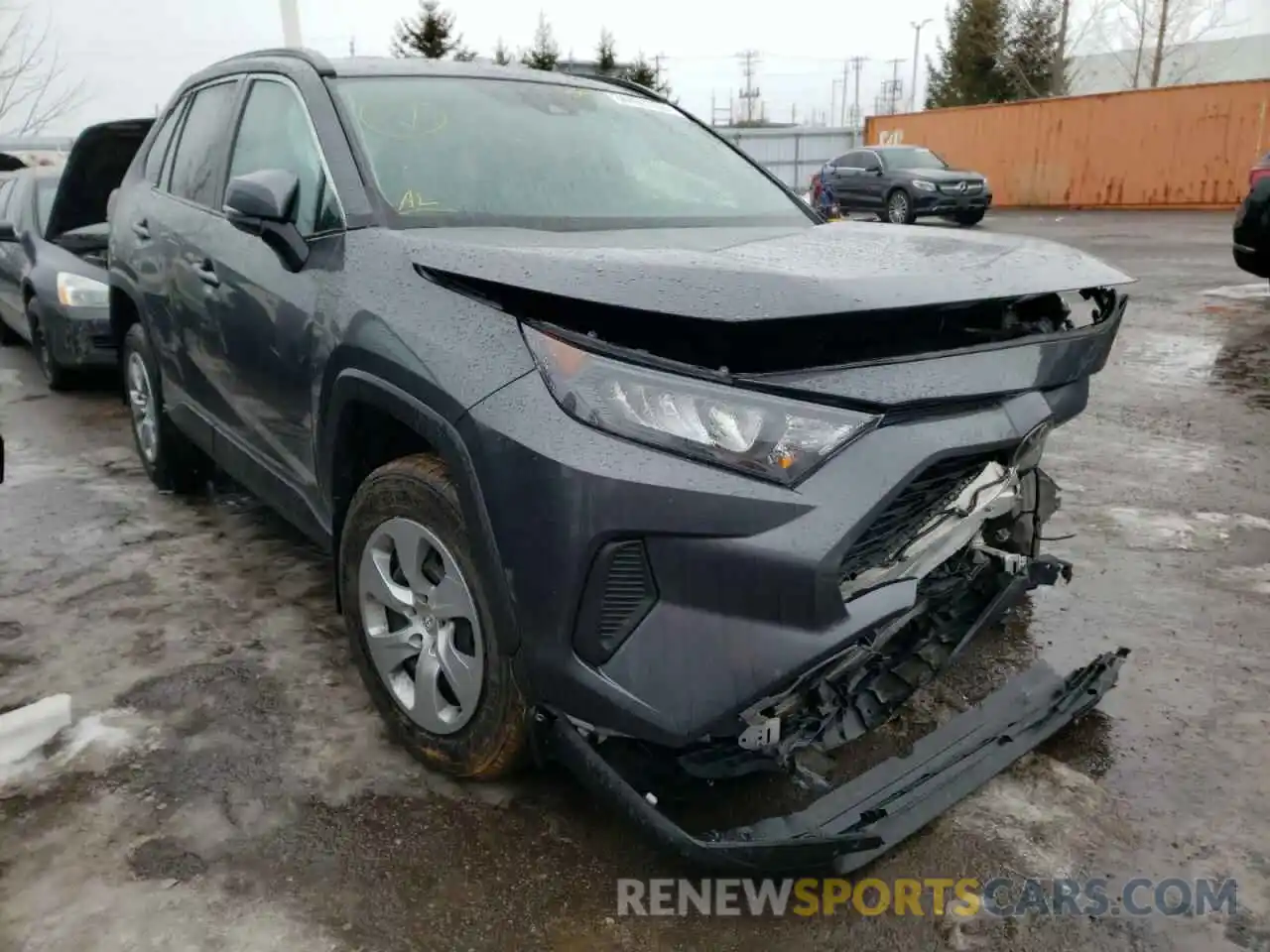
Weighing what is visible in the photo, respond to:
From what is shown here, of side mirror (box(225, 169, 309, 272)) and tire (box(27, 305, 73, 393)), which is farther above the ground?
side mirror (box(225, 169, 309, 272))

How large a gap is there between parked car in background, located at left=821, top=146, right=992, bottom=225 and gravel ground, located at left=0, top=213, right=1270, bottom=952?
52.9 feet

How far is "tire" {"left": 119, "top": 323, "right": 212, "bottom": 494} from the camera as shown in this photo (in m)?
4.35

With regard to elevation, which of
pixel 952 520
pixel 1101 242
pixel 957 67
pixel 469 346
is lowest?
pixel 1101 242

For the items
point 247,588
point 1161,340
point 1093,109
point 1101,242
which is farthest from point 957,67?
point 247,588

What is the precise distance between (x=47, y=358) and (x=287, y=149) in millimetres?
4697

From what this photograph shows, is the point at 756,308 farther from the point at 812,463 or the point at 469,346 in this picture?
the point at 469,346

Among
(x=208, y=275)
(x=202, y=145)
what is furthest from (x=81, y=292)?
(x=208, y=275)

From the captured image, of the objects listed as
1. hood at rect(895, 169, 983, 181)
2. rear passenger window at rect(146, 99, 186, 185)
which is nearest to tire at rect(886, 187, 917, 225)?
hood at rect(895, 169, 983, 181)

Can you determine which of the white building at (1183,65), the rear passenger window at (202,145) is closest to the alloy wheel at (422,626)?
the rear passenger window at (202,145)

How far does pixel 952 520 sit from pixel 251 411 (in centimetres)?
218

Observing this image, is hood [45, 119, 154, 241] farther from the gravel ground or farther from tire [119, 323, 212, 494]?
the gravel ground

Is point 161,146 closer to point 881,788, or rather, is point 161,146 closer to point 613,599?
point 613,599

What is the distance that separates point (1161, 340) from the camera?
8.02m

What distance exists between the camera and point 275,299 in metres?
2.88
